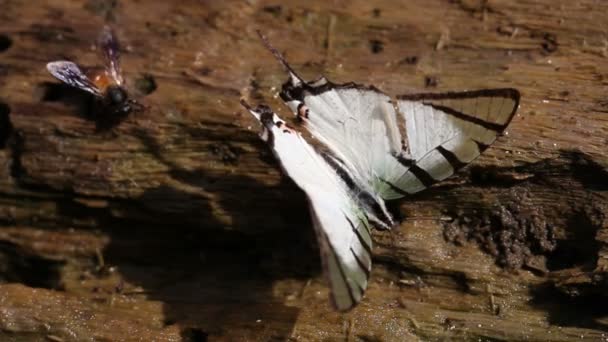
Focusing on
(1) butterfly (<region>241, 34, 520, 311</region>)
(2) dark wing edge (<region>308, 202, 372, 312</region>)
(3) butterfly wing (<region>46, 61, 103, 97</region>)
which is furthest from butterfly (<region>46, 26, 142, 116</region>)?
(2) dark wing edge (<region>308, 202, 372, 312</region>)

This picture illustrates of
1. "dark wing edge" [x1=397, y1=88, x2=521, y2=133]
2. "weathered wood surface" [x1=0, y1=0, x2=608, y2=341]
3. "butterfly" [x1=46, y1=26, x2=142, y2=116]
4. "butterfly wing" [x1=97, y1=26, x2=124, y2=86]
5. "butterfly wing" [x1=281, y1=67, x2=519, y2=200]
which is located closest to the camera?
"dark wing edge" [x1=397, y1=88, x2=521, y2=133]

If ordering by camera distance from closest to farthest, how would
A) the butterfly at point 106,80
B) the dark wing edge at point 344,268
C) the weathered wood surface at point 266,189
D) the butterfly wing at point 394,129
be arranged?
the dark wing edge at point 344,268, the butterfly wing at point 394,129, the weathered wood surface at point 266,189, the butterfly at point 106,80

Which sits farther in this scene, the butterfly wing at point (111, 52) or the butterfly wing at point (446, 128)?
the butterfly wing at point (111, 52)

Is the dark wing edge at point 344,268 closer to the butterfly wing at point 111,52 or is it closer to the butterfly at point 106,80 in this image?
the butterfly at point 106,80

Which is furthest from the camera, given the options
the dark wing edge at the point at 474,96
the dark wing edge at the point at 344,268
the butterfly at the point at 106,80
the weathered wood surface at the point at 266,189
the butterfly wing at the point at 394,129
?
the butterfly at the point at 106,80

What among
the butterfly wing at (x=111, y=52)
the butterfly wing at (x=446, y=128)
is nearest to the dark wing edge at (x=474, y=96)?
the butterfly wing at (x=446, y=128)

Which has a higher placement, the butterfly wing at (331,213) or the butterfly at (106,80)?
the butterfly at (106,80)

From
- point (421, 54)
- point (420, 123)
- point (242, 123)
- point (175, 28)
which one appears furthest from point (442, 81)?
point (175, 28)

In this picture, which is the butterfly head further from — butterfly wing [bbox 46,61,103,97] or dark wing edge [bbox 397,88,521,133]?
butterfly wing [bbox 46,61,103,97]
